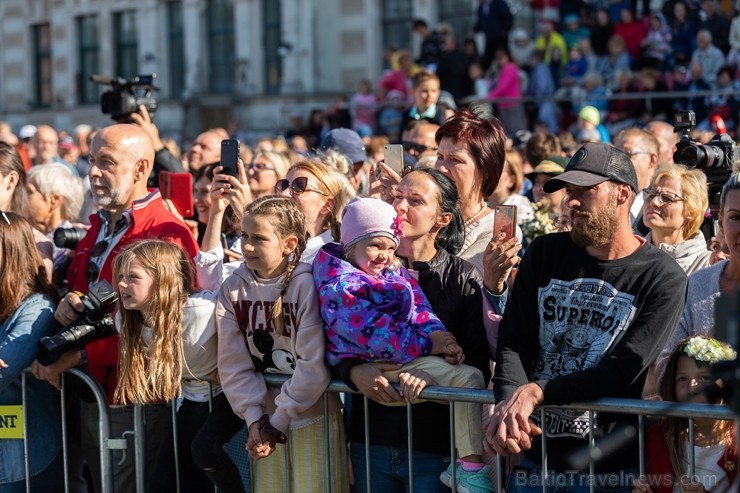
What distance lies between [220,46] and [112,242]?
19.9 m

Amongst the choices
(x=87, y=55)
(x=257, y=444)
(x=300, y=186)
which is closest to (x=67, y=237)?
(x=300, y=186)

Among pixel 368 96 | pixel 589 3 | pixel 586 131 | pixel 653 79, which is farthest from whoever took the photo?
pixel 368 96

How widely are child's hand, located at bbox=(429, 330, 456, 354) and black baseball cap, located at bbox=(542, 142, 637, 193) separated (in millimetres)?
669

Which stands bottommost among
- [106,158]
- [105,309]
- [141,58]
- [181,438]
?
[181,438]

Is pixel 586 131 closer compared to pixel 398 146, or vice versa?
pixel 398 146

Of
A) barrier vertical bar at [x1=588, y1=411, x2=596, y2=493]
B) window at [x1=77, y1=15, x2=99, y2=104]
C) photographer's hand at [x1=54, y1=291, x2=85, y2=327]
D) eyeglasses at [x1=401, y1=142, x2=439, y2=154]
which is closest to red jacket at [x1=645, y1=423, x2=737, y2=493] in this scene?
barrier vertical bar at [x1=588, y1=411, x2=596, y2=493]

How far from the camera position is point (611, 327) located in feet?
13.3

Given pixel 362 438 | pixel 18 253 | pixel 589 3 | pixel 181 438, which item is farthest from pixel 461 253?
pixel 589 3

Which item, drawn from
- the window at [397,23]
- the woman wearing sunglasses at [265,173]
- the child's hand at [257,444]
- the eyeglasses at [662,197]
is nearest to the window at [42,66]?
the window at [397,23]

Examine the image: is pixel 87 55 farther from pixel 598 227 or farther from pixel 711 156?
pixel 598 227

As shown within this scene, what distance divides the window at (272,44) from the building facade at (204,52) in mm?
20

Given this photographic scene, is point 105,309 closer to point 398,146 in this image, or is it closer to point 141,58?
point 398,146

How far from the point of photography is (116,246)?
530cm

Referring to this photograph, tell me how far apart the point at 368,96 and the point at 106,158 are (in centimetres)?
1261
